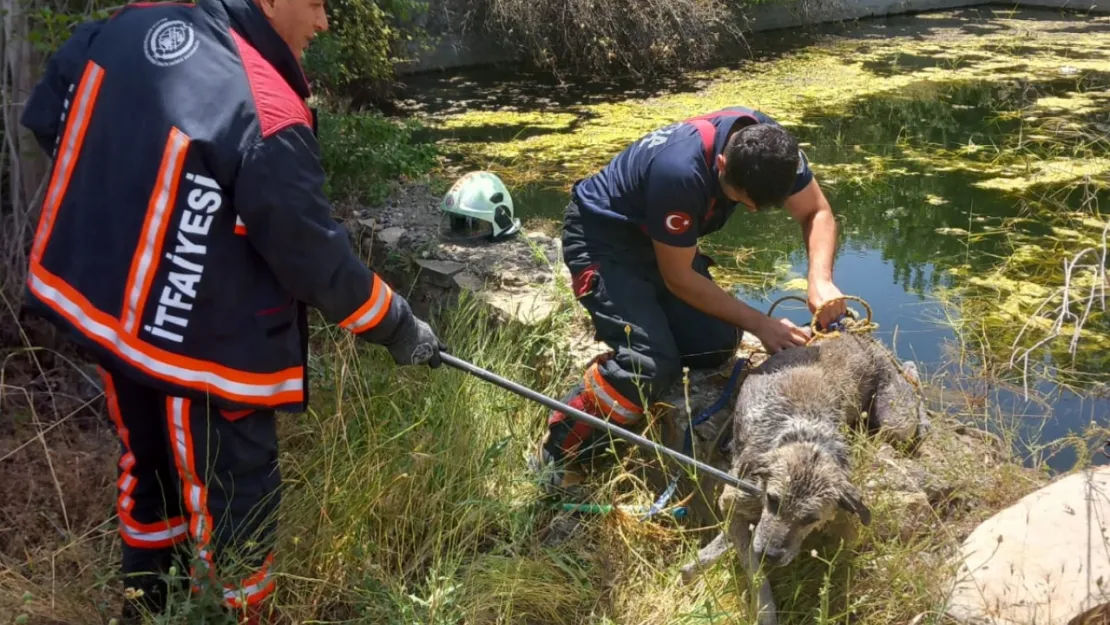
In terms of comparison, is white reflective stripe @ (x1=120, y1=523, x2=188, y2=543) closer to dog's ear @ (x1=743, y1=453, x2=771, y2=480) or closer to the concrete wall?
dog's ear @ (x1=743, y1=453, x2=771, y2=480)

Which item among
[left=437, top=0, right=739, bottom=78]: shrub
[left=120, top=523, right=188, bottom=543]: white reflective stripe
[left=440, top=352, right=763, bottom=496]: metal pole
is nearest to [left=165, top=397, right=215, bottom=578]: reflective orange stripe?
[left=120, top=523, right=188, bottom=543]: white reflective stripe

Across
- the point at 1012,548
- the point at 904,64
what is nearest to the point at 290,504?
the point at 1012,548

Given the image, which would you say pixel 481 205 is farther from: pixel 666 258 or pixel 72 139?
pixel 72 139

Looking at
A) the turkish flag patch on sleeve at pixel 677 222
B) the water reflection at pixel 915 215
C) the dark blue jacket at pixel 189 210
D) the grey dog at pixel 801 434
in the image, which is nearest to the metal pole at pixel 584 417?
the grey dog at pixel 801 434

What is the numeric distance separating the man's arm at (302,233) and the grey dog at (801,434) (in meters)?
1.17

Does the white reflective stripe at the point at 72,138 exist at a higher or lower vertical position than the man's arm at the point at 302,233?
higher

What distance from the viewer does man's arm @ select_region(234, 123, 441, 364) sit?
1.97 metres

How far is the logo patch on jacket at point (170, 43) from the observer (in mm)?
2033

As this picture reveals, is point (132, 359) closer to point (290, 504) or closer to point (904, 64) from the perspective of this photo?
point (290, 504)

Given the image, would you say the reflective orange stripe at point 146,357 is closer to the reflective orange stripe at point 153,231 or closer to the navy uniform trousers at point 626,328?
the reflective orange stripe at point 153,231

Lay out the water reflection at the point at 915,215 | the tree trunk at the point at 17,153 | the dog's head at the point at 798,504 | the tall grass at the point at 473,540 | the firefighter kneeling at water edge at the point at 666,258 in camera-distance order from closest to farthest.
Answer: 1. the dog's head at the point at 798,504
2. the tall grass at the point at 473,540
3. the firefighter kneeling at water edge at the point at 666,258
4. the tree trunk at the point at 17,153
5. the water reflection at the point at 915,215

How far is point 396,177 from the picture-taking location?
17.9 ft

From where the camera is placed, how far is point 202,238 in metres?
2.02

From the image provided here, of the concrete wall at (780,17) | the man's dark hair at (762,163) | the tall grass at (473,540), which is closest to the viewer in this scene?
the tall grass at (473,540)
